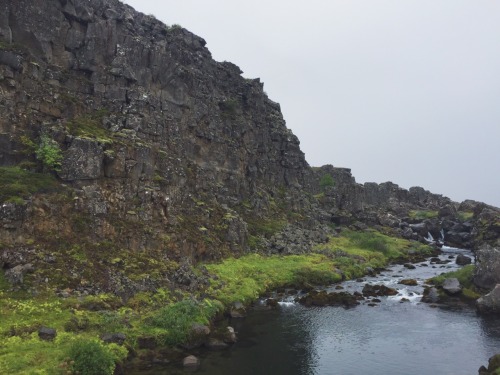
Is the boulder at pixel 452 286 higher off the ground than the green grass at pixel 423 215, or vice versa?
the green grass at pixel 423 215

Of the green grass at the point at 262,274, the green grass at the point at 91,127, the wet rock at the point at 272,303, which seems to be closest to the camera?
the wet rock at the point at 272,303

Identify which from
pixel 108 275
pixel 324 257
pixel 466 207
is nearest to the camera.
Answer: pixel 108 275

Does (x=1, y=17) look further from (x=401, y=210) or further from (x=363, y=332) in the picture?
(x=401, y=210)

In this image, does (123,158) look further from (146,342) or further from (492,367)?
(492,367)

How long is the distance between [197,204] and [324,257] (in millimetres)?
30282

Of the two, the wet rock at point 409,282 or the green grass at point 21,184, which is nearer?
the green grass at point 21,184

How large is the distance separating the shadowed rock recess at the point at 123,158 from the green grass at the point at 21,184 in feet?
0.58

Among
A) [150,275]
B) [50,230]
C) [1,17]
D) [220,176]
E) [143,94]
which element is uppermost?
[1,17]

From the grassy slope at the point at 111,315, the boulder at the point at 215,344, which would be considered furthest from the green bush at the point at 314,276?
the boulder at the point at 215,344

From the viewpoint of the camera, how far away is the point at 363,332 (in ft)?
154

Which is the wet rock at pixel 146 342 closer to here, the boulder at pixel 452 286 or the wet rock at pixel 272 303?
the wet rock at pixel 272 303

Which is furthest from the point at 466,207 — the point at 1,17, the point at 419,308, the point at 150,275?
the point at 1,17

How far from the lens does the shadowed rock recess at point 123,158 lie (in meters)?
47.3

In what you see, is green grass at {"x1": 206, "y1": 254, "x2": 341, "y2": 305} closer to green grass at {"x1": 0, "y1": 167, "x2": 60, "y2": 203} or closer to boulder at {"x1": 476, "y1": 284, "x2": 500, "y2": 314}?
green grass at {"x1": 0, "y1": 167, "x2": 60, "y2": 203}
